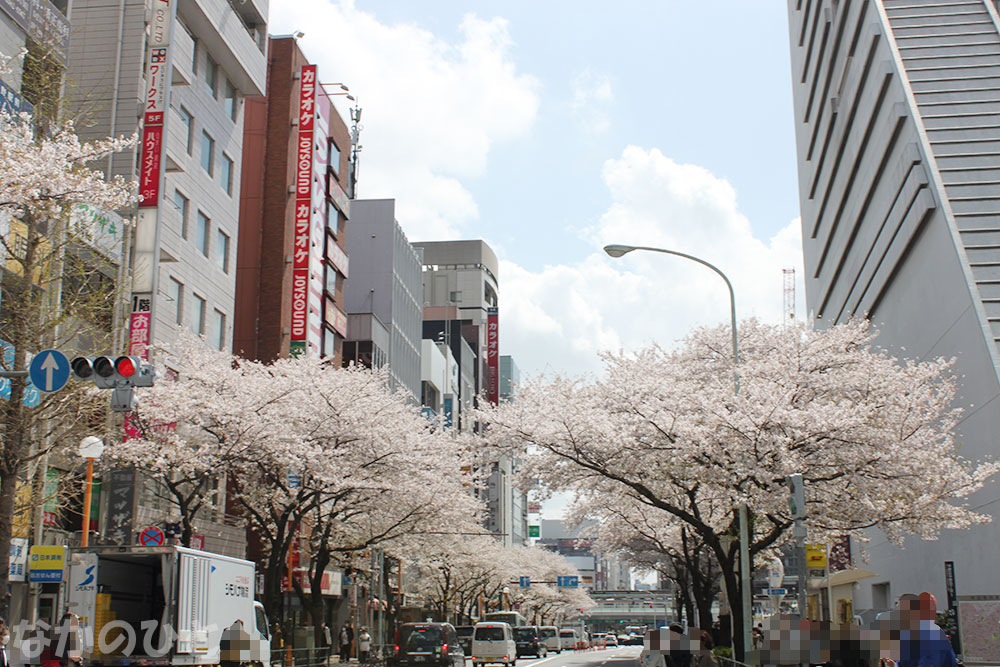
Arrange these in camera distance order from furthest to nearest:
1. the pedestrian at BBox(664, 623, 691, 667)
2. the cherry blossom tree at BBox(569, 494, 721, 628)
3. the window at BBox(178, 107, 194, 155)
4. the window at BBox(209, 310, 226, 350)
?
1. the window at BBox(209, 310, 226, 350)
2. the window at BBox(178, 107, 194, 155)
3. the cherry blossom tree at BBox(569, 494, 721, 628)
4. the pedestrian at BBox(664, 623, 691, 667)

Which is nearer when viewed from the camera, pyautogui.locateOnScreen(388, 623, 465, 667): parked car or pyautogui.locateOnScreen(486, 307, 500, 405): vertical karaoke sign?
pyautogui.locateOnScreen(388, 623, 465, 667): parked car

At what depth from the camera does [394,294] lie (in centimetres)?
7362

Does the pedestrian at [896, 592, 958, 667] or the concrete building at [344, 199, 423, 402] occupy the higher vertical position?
the concrete building at [344, 199, 423, 402]

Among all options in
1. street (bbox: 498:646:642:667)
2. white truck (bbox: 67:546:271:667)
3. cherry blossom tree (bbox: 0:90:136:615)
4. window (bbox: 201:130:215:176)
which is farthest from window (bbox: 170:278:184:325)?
street (bbox: 498:646:642:667)

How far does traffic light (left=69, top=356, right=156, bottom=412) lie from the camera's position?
47.9ft

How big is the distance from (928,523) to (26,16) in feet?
89.2

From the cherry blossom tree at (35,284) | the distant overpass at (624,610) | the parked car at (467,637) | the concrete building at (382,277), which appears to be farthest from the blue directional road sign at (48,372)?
the distant overpass at (624,610)

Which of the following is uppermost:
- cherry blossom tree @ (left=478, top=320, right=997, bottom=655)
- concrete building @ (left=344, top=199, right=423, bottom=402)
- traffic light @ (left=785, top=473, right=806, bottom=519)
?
concrete building @ (left=344, top=199, right=423, bottom=402)

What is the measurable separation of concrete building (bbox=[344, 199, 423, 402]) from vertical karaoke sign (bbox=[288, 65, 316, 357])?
1786 centimetres

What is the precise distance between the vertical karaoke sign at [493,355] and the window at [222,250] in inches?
3262

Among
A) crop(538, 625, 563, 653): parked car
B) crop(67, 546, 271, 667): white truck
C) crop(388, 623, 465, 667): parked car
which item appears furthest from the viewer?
crop(538, 625, 563, 653): parked car

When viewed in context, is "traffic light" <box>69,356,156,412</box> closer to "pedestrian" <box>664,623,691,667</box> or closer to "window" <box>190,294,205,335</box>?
"pedestrian" <box>664,623,691,667</box>

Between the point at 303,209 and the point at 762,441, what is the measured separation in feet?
114

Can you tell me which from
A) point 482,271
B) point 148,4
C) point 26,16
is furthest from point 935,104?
point 482,271
